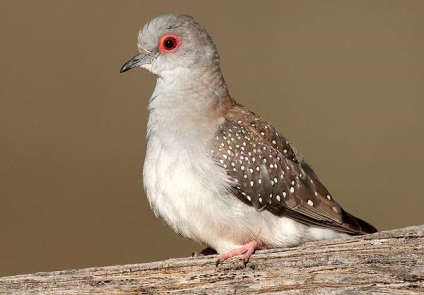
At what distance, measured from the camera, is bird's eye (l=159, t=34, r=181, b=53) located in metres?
7.05

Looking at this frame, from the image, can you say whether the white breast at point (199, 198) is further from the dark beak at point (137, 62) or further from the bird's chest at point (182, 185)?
the dark beak at point (137, 62)

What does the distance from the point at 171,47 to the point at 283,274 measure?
8.76 feet

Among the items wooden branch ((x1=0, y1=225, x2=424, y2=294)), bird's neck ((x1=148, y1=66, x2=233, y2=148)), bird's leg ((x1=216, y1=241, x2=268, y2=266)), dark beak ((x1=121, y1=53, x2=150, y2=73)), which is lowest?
wooden branch ((x1=0, y1=225, x2=424, y2=294))

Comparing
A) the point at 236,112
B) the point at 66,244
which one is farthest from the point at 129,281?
the point at 66,244

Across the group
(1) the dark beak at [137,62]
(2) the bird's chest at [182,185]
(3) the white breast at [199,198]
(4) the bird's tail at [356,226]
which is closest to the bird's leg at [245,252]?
(3) the white breast at [199,198]

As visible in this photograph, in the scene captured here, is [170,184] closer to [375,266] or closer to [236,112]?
[236,112]

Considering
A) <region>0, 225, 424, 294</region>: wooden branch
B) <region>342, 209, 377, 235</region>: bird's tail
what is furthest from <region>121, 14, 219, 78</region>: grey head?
<region>0, 225, 424, 294</region>: wooden branch

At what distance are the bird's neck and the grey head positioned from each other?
0.06 metres

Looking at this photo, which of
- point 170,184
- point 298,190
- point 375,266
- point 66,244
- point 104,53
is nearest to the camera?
point 375,266

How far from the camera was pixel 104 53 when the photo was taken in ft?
46.3

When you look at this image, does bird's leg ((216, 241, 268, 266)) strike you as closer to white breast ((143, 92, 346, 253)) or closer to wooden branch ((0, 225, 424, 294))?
wooden branch ((0, 225, 424, 294))

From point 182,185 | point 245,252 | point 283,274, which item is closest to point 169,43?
point 182,185

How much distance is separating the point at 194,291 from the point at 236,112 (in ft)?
7.21

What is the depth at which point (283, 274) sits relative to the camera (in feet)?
16.1
